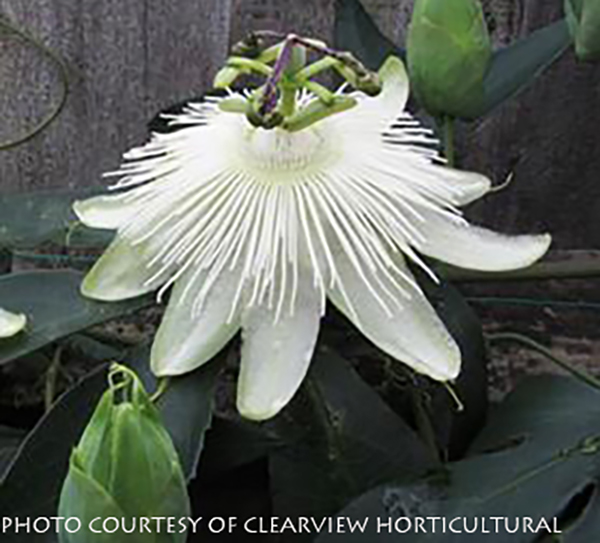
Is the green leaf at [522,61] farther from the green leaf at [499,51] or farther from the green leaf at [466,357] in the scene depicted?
the green leaf at [466,357]

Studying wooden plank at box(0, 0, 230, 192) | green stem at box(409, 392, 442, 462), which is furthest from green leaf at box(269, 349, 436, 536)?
wooden plank at box(0, 0, 230, 192)

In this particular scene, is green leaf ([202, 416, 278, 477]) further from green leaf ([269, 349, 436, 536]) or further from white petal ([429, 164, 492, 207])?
white petal ([429, 164, 492, 207])


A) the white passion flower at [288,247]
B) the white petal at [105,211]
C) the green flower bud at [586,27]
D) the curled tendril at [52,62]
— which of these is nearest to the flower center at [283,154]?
the white passion flower at [288,247]

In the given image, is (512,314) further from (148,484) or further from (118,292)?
(148,484)

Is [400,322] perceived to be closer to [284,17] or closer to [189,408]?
[189,408]

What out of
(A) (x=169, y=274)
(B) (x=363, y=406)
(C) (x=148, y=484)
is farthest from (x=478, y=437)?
(C) (x=148, y=484)
